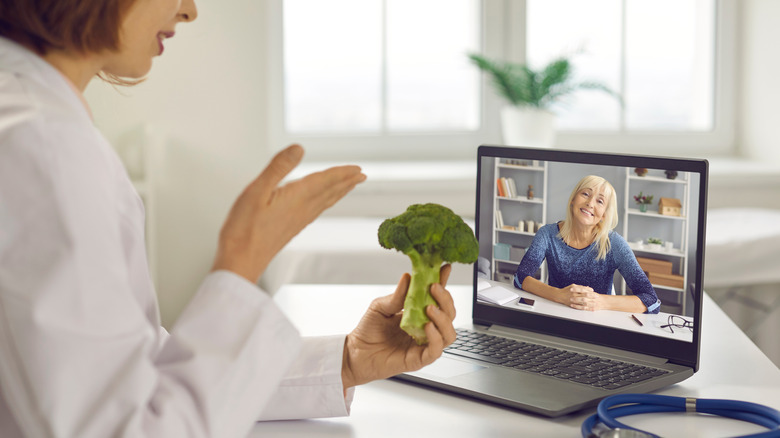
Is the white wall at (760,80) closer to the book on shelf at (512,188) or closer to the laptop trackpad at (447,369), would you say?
the book on shelf at (512,188)

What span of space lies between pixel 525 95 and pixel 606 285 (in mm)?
1953

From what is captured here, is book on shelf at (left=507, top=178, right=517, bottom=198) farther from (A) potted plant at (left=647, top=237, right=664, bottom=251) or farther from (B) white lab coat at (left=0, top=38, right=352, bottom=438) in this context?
(B) white lab coat at (left=0, top=38, right=352, bottom=438)

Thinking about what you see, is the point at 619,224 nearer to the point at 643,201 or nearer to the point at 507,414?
the point at 643,201

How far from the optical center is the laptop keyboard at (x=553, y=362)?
1.10m

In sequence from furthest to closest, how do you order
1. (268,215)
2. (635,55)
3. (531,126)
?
(635,55)
(531,126)
(268,215)

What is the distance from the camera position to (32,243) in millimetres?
625

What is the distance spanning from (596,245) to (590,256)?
0.7 inches

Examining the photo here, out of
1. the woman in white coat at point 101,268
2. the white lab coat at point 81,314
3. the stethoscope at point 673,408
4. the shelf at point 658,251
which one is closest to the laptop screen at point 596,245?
the shelf at point 658,251

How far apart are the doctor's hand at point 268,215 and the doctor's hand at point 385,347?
26 centimetres

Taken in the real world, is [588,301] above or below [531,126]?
below

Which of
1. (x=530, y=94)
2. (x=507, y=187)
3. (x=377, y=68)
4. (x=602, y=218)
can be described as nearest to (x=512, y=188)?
(x=507, y=187)

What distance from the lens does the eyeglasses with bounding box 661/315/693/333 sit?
1.12 metres

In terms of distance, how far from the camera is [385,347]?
1.04m

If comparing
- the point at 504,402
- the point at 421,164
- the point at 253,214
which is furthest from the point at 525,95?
the point at 253,214
